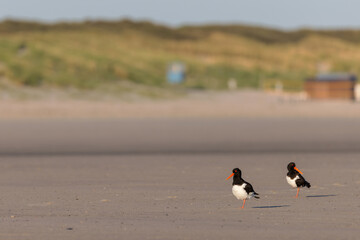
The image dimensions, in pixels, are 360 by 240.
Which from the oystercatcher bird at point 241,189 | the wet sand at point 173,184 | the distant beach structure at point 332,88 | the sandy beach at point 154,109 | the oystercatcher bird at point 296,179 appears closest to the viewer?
the wet sand at point 173,184

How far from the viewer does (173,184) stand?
10945mm

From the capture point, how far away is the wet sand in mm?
7766

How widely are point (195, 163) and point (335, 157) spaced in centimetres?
278

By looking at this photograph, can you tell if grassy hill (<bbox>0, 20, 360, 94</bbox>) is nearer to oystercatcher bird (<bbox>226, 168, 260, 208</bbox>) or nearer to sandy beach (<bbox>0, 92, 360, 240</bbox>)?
sandy beach (<bbox>0, 92, 360, 240</bbox>)

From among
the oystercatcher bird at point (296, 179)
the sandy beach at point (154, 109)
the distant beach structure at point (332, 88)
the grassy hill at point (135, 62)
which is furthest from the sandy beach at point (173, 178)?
the distant beach structure at point (332, 88)

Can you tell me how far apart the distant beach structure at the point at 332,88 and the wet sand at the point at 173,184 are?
797 inches

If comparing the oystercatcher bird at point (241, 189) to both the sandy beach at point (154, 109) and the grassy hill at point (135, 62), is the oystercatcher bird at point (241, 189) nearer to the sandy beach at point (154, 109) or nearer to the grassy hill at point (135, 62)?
the sandy beach at point (154, 109)

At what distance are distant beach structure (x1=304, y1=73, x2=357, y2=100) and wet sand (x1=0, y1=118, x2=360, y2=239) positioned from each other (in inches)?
797

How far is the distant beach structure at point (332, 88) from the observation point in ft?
136

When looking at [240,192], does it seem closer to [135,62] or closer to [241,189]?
[241,189]

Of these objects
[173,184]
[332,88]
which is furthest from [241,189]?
[332,88]

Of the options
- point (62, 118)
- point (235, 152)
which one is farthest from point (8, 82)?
point (235, 152)

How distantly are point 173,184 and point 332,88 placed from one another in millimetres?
31738

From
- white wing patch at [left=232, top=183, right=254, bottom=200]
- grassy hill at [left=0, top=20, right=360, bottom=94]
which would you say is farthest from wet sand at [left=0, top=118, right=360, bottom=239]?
grassy hill at [left=0, top=20, right=360, bottom=94]
